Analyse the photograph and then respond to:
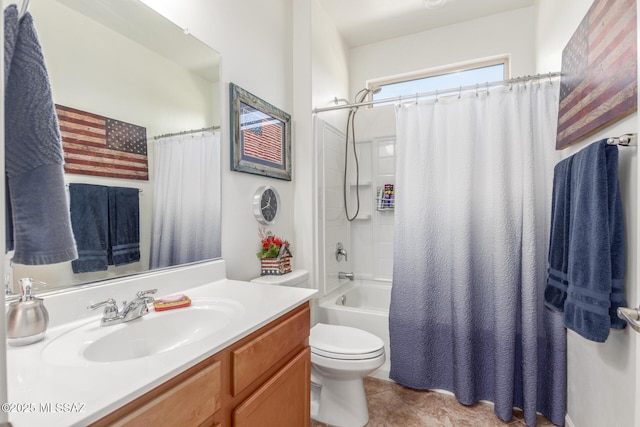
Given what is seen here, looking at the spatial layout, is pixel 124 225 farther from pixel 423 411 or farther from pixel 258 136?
pixel 423 411

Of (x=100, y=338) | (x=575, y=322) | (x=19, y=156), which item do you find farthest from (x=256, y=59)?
(x=575, y=322)

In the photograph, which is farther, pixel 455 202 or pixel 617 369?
pixel 455 202

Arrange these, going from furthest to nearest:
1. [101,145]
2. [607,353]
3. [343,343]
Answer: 1. [343,343]
2. [607,353]
3. [101,145]

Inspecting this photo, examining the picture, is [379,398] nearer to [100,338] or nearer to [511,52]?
[100,338]

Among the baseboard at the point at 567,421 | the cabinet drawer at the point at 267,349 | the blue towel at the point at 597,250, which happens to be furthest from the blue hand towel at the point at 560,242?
the cabinet drawer at the point at 267,349

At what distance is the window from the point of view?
107 inches

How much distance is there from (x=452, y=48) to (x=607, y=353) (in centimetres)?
257

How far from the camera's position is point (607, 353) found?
121cm

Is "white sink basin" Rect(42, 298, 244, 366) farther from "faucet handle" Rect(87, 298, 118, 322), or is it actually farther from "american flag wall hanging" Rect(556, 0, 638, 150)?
"american flag wall hanging" Rect(556, 0, 638, 150)

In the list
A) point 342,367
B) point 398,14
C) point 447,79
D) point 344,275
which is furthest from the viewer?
point 447,79

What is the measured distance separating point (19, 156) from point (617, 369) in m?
1.90

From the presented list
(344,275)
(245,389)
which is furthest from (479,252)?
(245,389)

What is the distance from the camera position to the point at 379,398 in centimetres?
195

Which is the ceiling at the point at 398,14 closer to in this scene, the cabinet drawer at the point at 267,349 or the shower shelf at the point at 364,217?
the shower shelf at the point at 364,217
